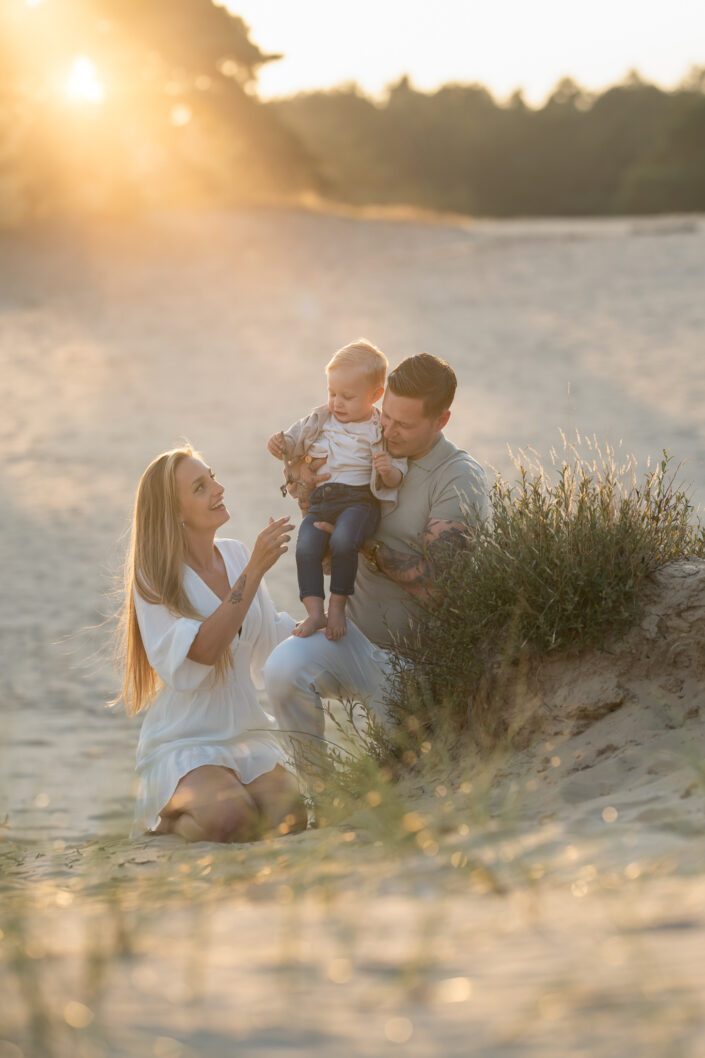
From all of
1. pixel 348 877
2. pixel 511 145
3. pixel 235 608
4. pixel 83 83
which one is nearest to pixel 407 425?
pixel 235 608

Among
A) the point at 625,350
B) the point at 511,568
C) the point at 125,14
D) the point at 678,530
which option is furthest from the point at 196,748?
the point at 125,14

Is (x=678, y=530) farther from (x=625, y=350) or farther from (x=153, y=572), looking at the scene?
(x=625, y=350)

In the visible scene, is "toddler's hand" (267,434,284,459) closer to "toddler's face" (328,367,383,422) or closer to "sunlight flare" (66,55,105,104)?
"toddler's face" (328,367,383,422)

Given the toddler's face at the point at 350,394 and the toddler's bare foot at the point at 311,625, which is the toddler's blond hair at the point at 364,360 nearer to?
the toddler's face at the point at 350,394

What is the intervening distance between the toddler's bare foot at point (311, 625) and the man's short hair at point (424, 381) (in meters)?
0.90

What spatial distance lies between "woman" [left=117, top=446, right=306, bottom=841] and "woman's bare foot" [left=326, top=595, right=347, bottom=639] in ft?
1.00

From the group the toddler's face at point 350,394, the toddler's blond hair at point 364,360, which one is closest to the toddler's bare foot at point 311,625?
the toddler's face at point 350,394

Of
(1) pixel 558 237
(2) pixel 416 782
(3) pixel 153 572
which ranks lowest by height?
(2) pixel 416 782

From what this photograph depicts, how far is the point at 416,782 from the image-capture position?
4.41 m

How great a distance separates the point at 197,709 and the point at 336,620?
2.20 feet

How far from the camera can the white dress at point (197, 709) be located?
4.74 m

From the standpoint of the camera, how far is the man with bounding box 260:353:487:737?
15.8 ft

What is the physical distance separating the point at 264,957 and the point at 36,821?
374cm

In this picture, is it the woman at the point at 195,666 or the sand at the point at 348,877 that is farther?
the woman at the point at 195,666
